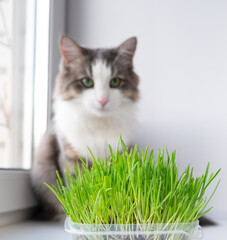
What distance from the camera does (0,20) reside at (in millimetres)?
1158

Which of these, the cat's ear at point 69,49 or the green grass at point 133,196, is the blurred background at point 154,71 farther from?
the green grass at point 133,196

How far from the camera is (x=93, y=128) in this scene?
1.05 m

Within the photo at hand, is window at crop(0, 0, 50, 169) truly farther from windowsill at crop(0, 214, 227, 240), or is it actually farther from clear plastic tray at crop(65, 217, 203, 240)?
clear plastic tray at crop(65, 217, 203, 240)

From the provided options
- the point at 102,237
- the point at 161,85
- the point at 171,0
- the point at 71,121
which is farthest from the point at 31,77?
the point at 102,237

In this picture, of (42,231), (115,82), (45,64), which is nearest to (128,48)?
(115,82)

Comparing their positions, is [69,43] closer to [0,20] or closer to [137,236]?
[0,20]

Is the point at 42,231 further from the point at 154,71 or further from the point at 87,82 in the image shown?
the point at 154,71

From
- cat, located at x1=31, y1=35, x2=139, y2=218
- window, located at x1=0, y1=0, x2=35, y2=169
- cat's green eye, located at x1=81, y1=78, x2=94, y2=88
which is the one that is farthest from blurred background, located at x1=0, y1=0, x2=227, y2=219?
cat's green eye, located at x1=81, y1=78, x2=94, y2=88

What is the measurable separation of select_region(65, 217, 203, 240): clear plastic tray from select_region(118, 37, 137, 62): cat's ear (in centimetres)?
63

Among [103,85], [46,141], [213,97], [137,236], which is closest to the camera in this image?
[137,236]

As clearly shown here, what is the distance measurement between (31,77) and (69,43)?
Answer: 336mm

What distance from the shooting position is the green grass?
0.56 metres

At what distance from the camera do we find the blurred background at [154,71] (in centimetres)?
123

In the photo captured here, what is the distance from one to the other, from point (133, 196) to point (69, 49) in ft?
1.97
